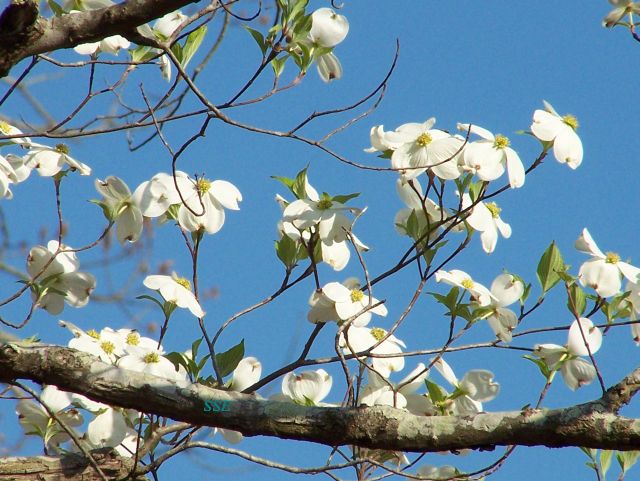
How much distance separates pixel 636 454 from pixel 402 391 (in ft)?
1.56

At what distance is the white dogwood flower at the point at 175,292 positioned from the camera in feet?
5.28

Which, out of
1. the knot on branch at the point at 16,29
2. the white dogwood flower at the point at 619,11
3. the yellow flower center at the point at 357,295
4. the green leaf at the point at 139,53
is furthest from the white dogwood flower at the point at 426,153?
the knot on branch at the point at 16,29

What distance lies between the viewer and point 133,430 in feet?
5.83

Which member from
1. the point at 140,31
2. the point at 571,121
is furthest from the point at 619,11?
the point at 140,31

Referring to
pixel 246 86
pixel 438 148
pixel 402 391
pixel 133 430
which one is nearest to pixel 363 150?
pixel 438 148

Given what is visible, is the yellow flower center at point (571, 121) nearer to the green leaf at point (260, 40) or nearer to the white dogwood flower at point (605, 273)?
the white dogwood flower at point (605, 273)

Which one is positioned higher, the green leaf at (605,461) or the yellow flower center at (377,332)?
the yellow flower center at (377,332)

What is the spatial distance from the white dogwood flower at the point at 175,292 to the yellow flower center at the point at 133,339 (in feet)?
0.58

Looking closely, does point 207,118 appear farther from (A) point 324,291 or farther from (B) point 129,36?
(A) point 324,291

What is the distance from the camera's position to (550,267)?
162 cm

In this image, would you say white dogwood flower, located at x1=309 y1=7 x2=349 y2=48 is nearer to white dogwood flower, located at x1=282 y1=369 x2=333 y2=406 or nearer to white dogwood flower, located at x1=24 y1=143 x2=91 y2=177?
white dogwood flower, located at x1=24 y1=143 x2=91 y2=177

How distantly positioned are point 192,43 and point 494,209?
0.69 metres

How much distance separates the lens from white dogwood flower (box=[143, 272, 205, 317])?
63.4 inches

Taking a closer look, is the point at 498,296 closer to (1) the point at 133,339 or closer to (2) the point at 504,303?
(2) the point at 504,303
